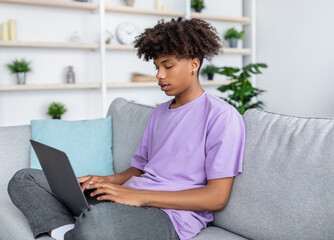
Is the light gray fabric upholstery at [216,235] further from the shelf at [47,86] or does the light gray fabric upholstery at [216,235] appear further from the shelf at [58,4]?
the shelf at [58,4]

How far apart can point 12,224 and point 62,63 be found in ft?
8.77

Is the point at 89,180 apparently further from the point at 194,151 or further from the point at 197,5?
the point at 197,5

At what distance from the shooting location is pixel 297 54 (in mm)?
4145

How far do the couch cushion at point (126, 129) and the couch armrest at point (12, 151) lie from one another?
480 mm

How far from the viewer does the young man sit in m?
1.15

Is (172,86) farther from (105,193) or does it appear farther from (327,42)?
(327,42)

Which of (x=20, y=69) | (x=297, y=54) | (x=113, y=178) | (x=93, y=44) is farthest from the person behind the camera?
(x=297, y=54)

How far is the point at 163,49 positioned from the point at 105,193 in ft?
1.81

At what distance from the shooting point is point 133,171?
168 centimetres

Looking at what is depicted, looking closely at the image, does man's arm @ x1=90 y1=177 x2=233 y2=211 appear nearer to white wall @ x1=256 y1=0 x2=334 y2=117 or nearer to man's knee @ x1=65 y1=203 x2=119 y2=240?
man's knee @ x1=65 y1=203 x2=119 y2=240

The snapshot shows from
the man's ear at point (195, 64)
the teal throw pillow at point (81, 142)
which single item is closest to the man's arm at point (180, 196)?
the man's ear at point (195, 64)

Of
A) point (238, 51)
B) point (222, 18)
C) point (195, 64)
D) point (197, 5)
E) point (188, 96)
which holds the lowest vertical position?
point (188, 96)

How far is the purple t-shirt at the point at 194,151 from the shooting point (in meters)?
1.28

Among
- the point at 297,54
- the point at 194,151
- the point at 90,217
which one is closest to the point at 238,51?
the point at 297,54
